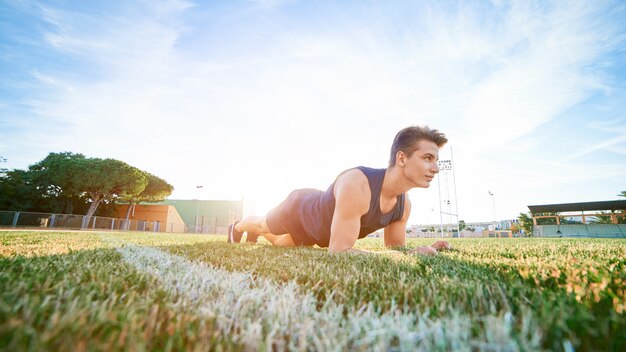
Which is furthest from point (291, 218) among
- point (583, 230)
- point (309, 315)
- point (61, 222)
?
point (583, 230)

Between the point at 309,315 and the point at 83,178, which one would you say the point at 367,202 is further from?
the point at 83,178

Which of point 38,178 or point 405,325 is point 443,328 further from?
point 38,178

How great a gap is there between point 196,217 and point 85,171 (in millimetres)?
24254

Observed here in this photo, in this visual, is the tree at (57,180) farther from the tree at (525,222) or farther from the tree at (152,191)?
the tree at (525,222)

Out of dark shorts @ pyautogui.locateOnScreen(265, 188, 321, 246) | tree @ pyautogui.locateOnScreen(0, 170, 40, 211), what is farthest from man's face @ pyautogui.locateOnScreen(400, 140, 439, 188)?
tree @ pyautogui.locateOnScreen(0, 170, 40, 211)

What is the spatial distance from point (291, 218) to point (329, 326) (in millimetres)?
3916

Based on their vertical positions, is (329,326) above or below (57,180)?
below

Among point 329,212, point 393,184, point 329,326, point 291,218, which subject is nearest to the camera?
point 329,326

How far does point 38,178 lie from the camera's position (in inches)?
1209

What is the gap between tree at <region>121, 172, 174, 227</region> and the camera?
1519 inches

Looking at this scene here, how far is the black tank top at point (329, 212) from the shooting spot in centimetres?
370

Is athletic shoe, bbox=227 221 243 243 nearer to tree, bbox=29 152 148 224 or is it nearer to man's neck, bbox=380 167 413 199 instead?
man's neck, bbox=380 167 413 199

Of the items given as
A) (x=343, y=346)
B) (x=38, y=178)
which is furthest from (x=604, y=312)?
(x=38, y=178)

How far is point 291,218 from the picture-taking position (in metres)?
4.72
